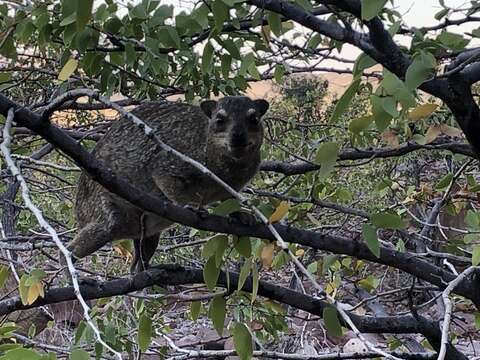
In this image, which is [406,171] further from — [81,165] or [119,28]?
[81,165]

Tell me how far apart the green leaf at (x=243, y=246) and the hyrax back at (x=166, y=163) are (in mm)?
1145

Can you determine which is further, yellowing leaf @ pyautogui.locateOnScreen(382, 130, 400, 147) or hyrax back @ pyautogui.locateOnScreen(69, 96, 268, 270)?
hyrax back @ pyautogui.locateOnScreen(69, 96, 268, 270)

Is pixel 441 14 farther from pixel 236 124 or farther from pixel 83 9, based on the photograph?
pixel 83 9

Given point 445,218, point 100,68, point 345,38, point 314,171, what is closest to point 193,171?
point 314,171

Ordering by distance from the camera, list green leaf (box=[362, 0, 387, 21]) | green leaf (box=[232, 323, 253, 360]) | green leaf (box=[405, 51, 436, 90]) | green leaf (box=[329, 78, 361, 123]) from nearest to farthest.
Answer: green leaf (box=[362, 0, 387, 21]), green leaf (box=[405, 51, 436, 90]), green leaf (box=[329, 78, 361, 123]), green leaf (box=[232, 323, 253, 360])

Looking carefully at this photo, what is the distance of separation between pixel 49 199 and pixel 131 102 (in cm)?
299

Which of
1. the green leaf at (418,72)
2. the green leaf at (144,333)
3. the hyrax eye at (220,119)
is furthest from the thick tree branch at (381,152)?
the green leaf at (418,72)

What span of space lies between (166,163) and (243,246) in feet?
4.46

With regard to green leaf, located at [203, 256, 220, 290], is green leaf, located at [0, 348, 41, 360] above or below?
above

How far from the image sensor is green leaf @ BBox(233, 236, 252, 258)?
2.17 metres

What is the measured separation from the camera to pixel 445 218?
9852 mm

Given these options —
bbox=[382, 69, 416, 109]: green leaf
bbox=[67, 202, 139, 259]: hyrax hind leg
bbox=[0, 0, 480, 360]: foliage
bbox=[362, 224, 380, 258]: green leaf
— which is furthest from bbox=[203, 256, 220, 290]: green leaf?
bbox=[67, 202, 139, 259]: hyrax hind leg

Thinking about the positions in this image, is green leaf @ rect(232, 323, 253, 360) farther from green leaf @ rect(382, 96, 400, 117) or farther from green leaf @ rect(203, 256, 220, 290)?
green leaf @ rect(382, 96, 400, 117)

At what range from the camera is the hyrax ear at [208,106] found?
3.53 meters
